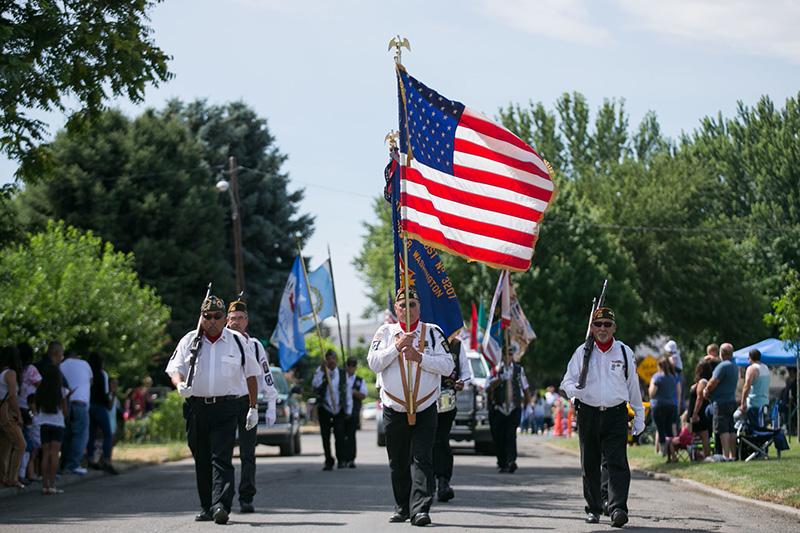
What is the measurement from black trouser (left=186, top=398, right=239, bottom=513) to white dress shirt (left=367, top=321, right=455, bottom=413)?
4.51 ft

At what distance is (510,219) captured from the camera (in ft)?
36.4

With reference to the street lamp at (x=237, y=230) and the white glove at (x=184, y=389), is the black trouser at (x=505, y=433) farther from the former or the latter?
the street lamp at (x=237, y=230)

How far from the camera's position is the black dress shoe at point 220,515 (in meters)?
9.73

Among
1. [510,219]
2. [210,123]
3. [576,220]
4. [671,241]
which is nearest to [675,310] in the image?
[671,241]

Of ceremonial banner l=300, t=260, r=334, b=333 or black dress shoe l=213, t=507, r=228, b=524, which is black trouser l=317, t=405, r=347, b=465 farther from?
black dress shoe l=213, t=507, r=228, b=524

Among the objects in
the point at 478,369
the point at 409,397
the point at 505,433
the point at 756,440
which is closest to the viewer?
the point at 409,397

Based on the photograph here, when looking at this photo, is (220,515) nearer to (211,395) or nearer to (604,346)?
(211,395)

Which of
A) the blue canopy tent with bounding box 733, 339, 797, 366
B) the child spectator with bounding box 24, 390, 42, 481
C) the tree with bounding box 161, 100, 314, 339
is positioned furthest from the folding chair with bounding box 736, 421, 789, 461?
the tree with bounding box 161, 100, 314, 339

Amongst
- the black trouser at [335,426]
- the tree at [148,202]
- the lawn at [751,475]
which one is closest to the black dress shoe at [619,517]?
the lawn at [751,475]

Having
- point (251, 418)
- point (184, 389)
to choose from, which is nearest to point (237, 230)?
point (251, 418)

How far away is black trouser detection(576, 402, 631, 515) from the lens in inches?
378

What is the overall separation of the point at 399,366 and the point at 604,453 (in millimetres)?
1928

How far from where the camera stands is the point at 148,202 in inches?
1604

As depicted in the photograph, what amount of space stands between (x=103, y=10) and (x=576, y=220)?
33793 millimetres
